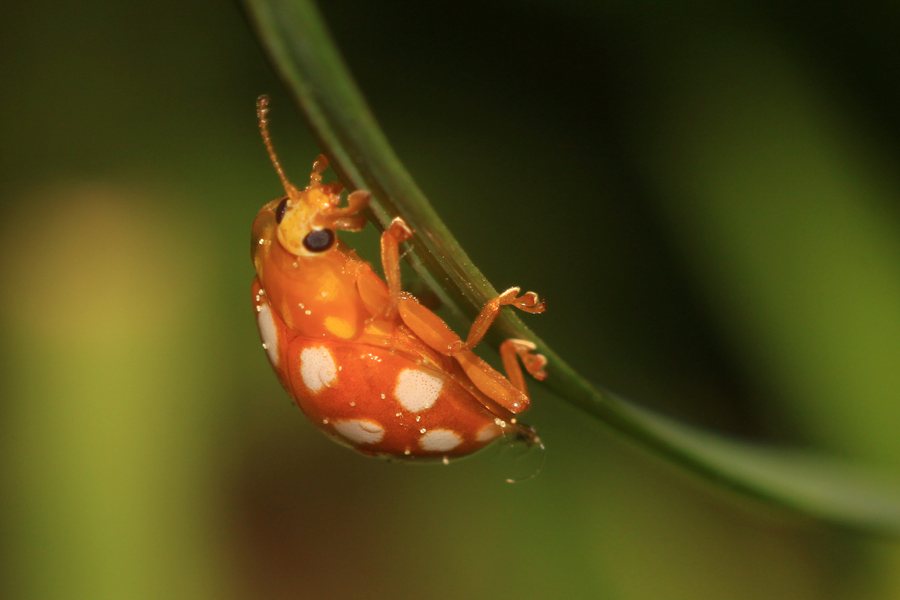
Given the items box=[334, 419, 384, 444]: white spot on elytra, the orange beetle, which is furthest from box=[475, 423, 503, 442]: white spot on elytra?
box=[334, 419, 384, 444]: white spot on elytra

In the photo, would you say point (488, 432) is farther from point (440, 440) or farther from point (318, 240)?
point (318, 240)

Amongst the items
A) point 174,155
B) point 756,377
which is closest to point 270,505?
point 174,155

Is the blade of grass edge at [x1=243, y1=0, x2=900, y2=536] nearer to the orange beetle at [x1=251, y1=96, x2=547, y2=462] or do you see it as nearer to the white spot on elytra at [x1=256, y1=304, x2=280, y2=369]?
the orange beetle at [x1=251, y1=96, x2=547, y2=462]

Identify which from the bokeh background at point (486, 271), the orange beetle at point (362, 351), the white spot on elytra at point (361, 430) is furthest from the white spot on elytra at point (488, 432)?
the bokeh background at point (486, 271)

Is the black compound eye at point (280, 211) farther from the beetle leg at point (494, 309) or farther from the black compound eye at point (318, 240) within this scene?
the beetle leg at point (494, 309)

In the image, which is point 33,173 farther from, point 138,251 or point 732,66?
point 732,66

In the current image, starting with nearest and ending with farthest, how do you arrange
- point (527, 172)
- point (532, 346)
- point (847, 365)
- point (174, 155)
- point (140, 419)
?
point (532, 346)
point (847, 365)
point (140, 419)
point (174, 155)
point (527, 172)
